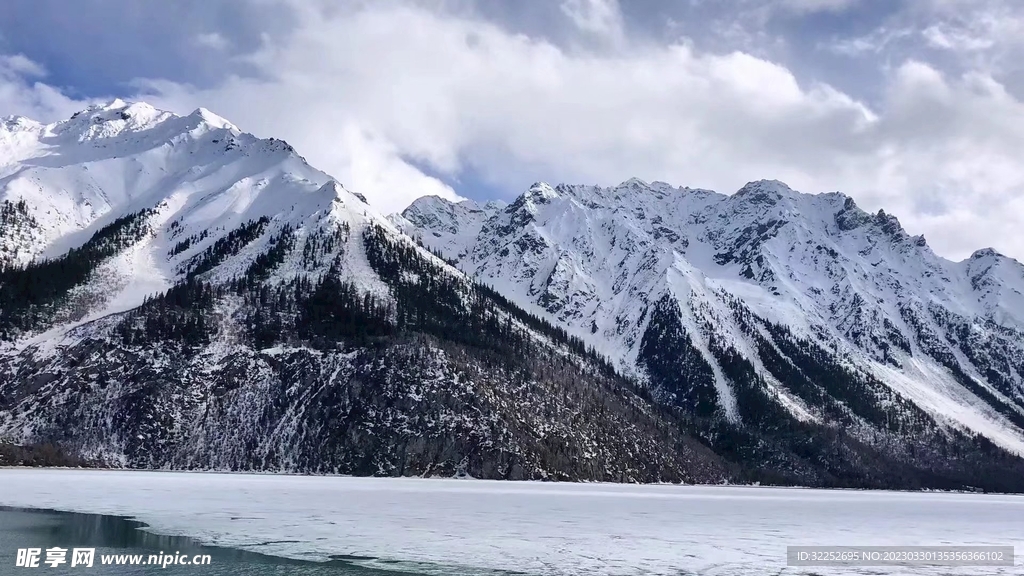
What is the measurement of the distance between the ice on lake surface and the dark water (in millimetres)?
1692

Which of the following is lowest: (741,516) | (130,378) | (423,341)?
(741,516)

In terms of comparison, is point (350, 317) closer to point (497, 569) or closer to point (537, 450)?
point (537, 450)

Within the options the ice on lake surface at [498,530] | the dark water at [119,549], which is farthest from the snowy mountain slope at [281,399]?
the dark water at [119,549]

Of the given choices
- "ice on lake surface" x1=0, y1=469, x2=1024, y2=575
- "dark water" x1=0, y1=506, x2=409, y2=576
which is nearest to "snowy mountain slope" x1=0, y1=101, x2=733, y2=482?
"ice on lake surface" x1=0, y1=469, x2=1024, y2=575

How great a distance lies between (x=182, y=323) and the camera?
176500 millimetres

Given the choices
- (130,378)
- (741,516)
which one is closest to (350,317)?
(130,378)

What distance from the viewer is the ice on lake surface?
117 feet

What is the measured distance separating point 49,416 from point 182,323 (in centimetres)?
3596

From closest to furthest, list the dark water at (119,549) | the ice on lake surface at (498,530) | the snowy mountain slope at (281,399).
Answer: the dark water at (119,549) → the ice on lake surface at (498,530) → the snowy mountain slope at (281,399)

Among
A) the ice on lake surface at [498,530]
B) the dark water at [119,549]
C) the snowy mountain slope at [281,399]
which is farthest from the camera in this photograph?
the snowy mountain slope at [281,399]

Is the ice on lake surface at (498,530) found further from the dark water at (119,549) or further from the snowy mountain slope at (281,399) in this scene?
the snowy mountain slope at (281,399)

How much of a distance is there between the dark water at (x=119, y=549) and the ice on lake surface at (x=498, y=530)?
1692 mm

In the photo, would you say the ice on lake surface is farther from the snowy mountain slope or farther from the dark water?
the snowy mountain slope

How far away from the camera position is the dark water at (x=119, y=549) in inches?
1218
